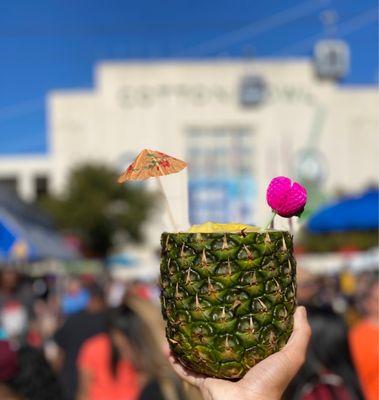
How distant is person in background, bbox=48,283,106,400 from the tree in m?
34.7

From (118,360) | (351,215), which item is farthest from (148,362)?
(351,215)

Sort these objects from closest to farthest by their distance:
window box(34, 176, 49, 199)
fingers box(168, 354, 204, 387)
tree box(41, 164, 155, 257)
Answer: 1. fingers box(168, 354, 204, 387)
2. tree box(41, 164, 155, 257)
3. window box(34, 176, 49, 199)

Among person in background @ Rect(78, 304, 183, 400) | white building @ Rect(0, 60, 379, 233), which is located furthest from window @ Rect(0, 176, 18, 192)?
person in background @ Rect(78, 304, 183, 400)

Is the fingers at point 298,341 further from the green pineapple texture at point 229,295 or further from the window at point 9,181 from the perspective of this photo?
the window at point 9,181

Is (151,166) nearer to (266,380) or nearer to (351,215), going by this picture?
(266,380)

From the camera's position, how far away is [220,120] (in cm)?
5628

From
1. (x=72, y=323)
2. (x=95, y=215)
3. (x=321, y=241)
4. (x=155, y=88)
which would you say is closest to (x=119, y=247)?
(x=95, y=215)

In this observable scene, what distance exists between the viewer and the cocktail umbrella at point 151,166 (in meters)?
1.67

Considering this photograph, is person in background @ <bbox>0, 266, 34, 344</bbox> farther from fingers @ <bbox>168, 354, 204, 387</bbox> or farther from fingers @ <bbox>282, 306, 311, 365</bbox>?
fingers @ <bbox>282, 306, 311, 365</bbox>

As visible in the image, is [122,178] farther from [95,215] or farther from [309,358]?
[95,215]

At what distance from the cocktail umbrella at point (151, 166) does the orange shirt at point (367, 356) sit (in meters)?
3.05

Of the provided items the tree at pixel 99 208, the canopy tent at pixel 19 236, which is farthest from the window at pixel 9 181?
the canopy tent at pixel 19 236

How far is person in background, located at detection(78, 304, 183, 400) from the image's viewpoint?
4.54 meters

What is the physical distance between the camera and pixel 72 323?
6.97 metres
